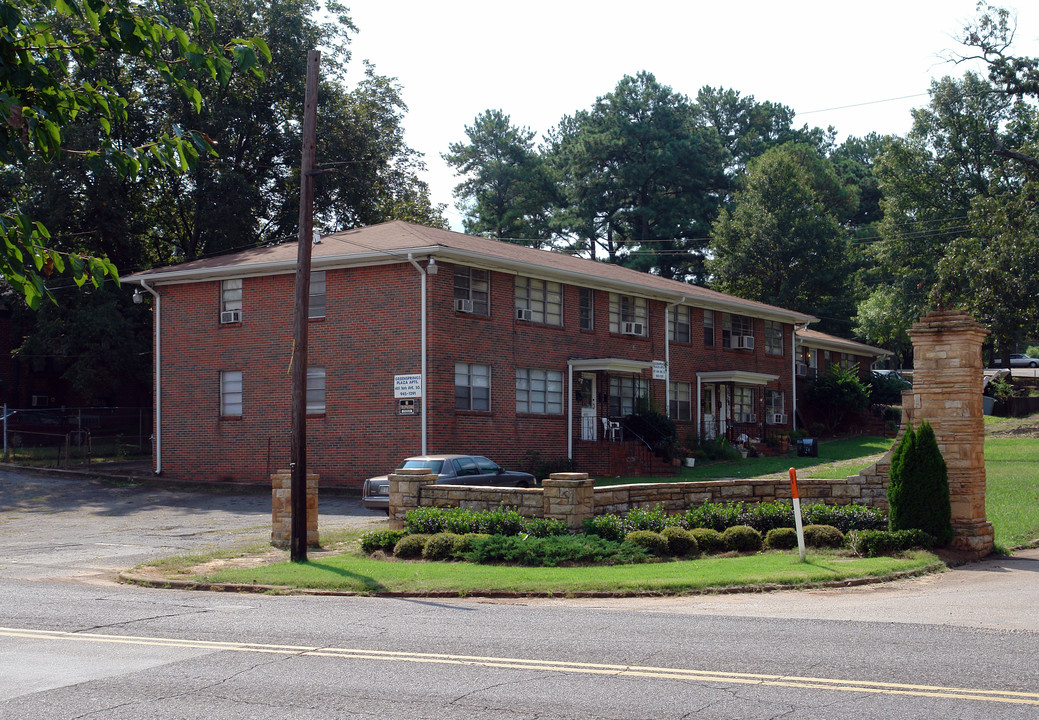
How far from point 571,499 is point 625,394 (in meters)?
17.8

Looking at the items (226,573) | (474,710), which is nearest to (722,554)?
(226,573)

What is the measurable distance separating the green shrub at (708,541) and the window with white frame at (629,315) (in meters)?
18.5

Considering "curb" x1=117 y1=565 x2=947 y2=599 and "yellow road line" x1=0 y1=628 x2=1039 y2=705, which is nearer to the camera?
"yellow road line" x1=0 y1=628 x2=1039 y2=705

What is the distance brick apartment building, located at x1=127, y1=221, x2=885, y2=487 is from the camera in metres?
28.2

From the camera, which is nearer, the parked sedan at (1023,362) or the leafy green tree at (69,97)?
the leafy green tree at (69,97)

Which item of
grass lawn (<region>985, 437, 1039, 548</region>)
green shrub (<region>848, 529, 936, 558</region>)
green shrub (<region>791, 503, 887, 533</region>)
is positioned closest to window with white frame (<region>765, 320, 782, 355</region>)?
grass lawn (<region>985, 437, 1039, 548</region>)

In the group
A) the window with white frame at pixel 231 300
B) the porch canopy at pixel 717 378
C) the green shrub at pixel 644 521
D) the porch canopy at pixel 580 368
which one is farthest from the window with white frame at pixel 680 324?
the green shrub at pixel 644 521

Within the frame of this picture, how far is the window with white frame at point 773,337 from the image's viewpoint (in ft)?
143

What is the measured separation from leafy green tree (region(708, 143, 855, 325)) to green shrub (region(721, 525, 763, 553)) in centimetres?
4581

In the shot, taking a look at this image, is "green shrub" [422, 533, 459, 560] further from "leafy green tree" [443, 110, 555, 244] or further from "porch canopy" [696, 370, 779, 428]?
"leafy green tree" [443, 110, 555, 244]

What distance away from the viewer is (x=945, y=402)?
16094 mm

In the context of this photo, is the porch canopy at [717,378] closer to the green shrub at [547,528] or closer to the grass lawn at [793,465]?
the grass lawn at [793,465]

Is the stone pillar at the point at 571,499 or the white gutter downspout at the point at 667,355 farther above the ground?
the white gutter downspout at the point at 667,355

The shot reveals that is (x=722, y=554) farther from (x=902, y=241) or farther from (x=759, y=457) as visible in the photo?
(x=902, y=241)
